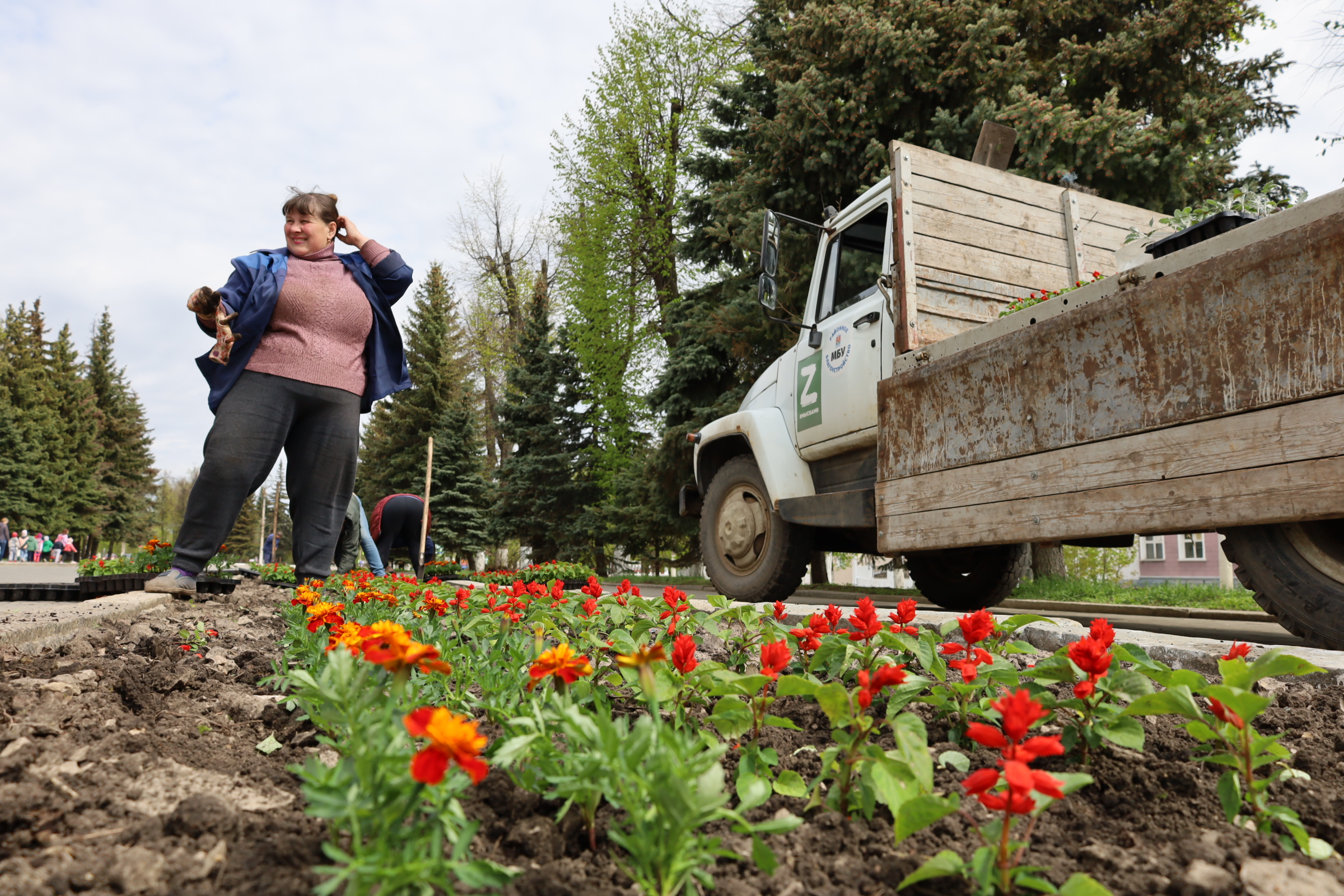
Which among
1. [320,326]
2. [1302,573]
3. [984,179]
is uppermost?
[984,179]

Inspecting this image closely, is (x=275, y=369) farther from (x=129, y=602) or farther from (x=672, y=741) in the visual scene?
(x=672, y=741)

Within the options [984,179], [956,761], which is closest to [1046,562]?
[984,179]

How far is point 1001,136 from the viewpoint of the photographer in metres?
5.35

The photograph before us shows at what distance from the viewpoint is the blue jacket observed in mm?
3814

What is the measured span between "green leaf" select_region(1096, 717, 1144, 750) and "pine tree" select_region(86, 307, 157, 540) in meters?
49.7

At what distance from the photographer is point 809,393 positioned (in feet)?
16.5

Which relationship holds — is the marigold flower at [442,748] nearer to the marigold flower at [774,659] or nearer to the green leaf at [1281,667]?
the marigold flower at [774,659]

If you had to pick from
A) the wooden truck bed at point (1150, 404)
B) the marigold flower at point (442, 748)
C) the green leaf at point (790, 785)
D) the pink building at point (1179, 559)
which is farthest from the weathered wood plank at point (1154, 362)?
the pink building at point (1179, 559)

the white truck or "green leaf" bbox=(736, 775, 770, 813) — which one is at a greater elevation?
the white truck

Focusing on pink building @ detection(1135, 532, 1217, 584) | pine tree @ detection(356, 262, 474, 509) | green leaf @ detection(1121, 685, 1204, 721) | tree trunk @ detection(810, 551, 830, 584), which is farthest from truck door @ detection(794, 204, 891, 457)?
pink building @ detection(1135, 532, 1217, 584)

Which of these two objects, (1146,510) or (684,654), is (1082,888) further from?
(1146,510)

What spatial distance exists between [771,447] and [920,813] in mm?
4148

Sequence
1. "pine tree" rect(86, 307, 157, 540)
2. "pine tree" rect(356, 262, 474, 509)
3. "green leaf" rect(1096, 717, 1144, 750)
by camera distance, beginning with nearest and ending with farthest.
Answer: "green leaf" rect(1096, 717, 1144, 750) < "pine tree" rect(356, 262, 474, 509) < "pine tree" rect(86, 307, 157, 540)

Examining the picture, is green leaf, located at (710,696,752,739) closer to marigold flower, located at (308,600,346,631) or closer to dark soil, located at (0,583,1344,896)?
dark soil, located at (0,583,1344,896)
